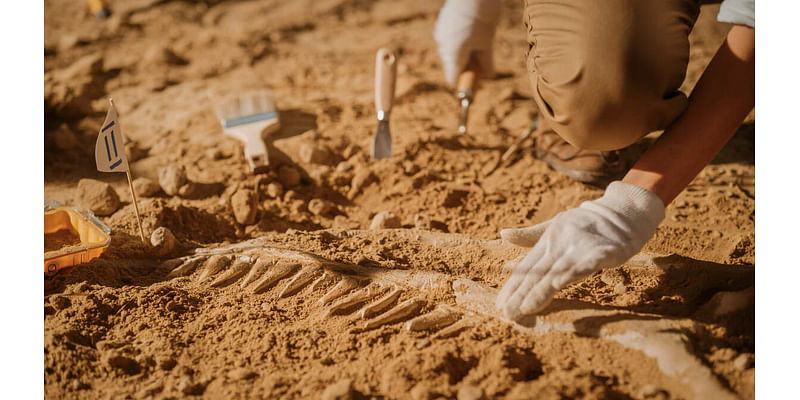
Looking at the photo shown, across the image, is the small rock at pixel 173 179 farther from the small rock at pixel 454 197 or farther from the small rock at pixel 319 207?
the small rock at pixel 454 197

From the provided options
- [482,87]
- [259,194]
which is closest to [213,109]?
[259,194]

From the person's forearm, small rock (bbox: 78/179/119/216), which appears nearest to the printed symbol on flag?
small rock (bbox: 78/179/119/216)

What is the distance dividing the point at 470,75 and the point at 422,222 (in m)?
0.97

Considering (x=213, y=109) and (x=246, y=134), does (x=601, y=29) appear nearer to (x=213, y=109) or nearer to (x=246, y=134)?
(x=246, y=134)

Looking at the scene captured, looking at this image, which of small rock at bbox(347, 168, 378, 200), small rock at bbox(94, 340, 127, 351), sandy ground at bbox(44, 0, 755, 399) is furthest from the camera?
small rock at bbox(347, 168, 378, 200)

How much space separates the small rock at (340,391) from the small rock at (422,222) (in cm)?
96

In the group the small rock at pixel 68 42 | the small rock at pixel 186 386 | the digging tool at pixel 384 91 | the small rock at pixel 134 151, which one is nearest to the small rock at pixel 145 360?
the small rock at pixel 186 386

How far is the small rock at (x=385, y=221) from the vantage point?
7.06ft

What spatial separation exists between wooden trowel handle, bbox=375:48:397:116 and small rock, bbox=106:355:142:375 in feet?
5.34

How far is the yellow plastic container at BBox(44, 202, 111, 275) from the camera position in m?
1.68

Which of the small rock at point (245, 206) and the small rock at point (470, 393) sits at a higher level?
the small rock at point (245, 206)

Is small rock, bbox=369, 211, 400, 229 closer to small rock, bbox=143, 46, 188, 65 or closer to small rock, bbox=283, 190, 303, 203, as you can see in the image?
small rock, bbox=283, 190, 303, 203

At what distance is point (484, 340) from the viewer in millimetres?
1396

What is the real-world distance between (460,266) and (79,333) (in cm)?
114
